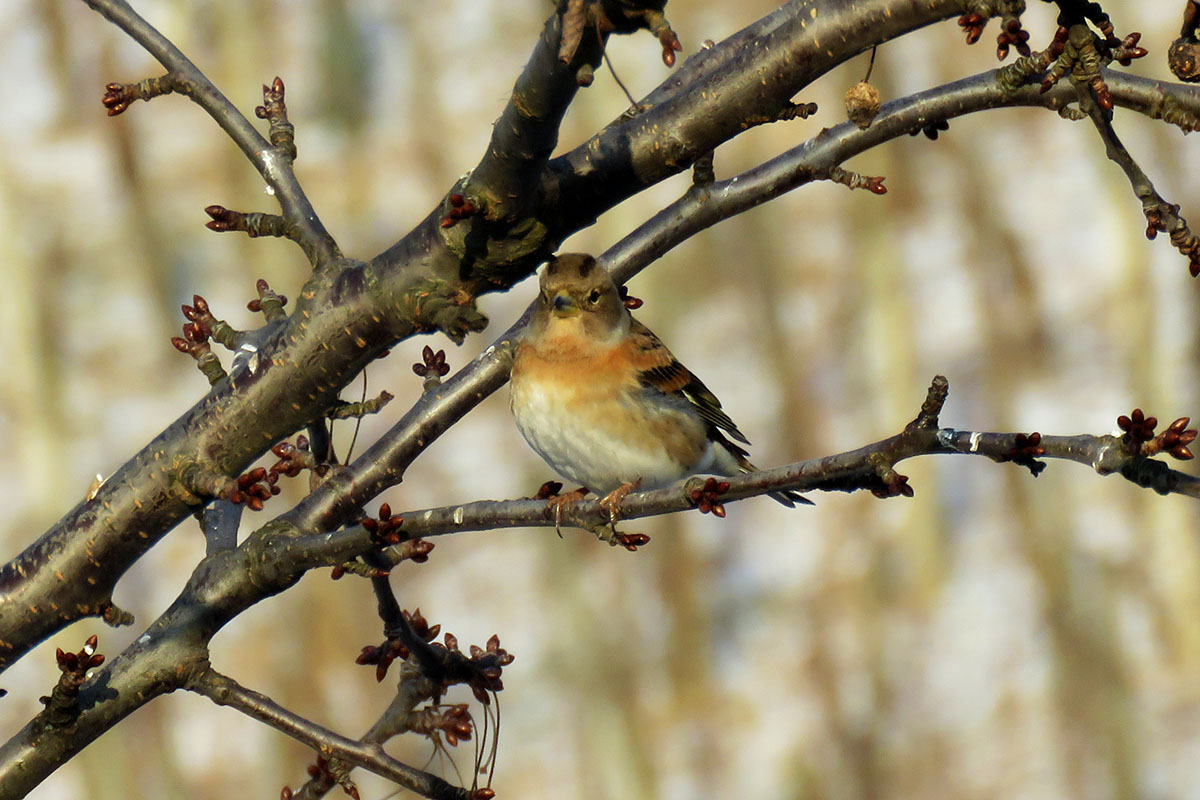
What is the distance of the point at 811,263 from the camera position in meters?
12.4

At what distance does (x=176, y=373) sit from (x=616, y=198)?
9.97m

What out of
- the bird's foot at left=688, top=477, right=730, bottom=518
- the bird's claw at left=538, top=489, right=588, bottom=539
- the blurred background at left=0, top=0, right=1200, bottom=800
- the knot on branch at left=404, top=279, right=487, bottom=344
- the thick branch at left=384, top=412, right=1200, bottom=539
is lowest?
the thick branch at left=384, top=412, right=1200, bottom=539

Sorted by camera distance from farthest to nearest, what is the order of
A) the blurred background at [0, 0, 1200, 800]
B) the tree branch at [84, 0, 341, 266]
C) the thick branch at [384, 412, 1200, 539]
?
1. the blurred background at [0, 0, 1200, 800]
2. the tree branch at [84, 0, 341, 266]
3. the thick branch at [384, 412, 1200, 539]

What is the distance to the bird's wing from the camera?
412 centimetres

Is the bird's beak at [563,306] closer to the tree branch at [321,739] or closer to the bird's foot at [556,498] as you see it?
the bird's foot at [556,498]

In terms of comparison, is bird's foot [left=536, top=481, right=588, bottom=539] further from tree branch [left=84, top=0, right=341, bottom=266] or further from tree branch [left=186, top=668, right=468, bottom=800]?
tree branch [left=84, top=0, right=341, bottom=266]

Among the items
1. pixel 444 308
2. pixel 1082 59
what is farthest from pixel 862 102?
pixel 444 308

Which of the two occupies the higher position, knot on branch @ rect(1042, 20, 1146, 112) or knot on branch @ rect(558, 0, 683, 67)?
knot on branch @ rect(1042, 20, 1146, 112)

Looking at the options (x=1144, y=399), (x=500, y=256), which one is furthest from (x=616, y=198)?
(x=1144, y=399)

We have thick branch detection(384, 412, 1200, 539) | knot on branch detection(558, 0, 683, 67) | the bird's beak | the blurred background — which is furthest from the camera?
the blurred background

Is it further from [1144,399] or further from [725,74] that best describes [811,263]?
[725,74]

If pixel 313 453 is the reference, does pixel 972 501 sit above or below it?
above

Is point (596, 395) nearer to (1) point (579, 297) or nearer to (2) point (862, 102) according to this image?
(1) point (579, 297)

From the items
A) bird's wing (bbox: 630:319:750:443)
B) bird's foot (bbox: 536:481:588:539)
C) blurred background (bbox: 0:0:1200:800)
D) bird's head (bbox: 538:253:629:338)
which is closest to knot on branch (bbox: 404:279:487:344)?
bird's foot (bbox: 536:481:588:539)
